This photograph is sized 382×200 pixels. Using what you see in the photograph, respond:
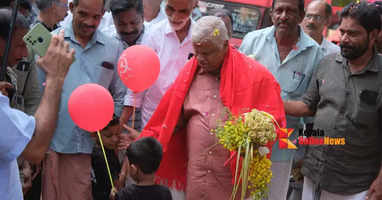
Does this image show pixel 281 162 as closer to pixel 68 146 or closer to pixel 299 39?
pixel 299 39

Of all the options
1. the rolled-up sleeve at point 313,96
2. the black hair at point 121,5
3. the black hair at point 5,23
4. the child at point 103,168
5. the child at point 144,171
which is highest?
the black hair at point 5,23

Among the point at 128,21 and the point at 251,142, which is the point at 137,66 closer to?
the point at 128,21

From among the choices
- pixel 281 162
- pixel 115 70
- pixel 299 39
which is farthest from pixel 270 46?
pixel 115 70

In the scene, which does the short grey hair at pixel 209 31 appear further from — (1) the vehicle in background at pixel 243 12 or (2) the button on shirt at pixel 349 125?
(1) the vehicle in background at pixel 243 12

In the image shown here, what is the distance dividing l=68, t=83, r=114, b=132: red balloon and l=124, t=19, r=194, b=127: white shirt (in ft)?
2.73

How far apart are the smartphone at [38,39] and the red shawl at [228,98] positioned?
137cm

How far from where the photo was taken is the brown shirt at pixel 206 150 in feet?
12.8

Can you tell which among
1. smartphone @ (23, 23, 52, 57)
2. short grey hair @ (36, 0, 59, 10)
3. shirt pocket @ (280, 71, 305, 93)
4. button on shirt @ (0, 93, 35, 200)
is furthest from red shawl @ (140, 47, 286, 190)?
short grey hair @ (36, 0, 59, 10)

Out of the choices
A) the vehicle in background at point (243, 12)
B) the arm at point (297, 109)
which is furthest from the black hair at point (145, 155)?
the vehicle in background at point (243, 12)

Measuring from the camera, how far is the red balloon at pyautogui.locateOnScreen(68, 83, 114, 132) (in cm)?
362

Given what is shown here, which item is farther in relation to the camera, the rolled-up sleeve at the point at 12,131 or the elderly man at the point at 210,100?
the elderly man at the point at 210,100

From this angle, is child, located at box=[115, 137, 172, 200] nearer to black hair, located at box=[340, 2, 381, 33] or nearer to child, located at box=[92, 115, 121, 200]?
child, located at box=[92, 115, 121, 200]

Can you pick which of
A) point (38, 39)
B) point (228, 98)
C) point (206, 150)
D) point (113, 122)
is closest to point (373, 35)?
point (228, 98)

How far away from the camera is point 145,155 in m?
3.74
